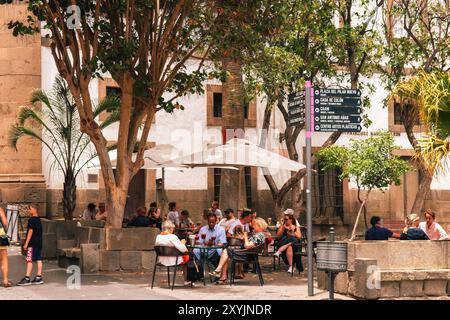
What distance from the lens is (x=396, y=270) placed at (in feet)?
46.5

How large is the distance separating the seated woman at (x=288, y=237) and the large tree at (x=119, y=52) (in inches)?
128

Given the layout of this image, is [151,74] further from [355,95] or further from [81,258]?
[355,95]

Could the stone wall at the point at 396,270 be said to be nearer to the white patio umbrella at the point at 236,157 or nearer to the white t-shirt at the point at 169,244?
the white t-shirt at the point at 169,244

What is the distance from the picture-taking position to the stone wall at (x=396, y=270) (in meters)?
13.8

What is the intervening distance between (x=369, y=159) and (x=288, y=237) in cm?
923

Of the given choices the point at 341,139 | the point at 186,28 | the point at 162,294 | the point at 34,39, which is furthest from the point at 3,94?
the point at 162,294

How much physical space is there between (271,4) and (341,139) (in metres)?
12.8

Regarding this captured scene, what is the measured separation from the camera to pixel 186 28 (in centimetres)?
2072

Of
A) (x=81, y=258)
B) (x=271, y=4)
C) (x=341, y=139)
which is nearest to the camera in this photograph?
(x=81, y=258)

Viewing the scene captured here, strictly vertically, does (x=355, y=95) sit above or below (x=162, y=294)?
above

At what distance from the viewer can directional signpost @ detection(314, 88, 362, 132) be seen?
548 inches

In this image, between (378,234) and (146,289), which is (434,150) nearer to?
(378,234)

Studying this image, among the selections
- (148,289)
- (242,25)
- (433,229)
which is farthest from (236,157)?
(148,289)
